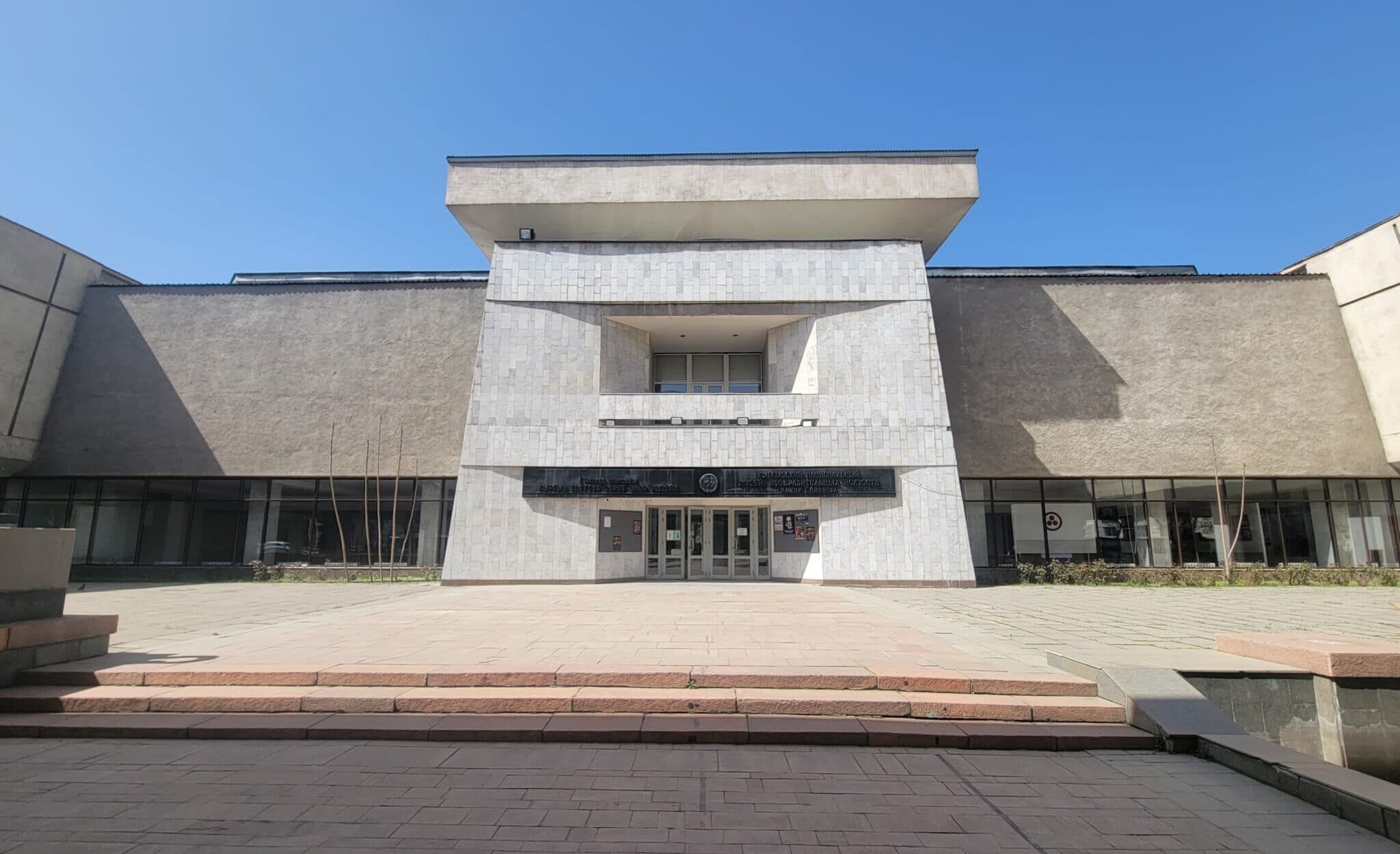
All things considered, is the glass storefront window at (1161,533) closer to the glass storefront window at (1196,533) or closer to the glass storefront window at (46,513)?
the glass storefront window at (1196,533)

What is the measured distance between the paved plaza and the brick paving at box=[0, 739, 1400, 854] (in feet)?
6.28

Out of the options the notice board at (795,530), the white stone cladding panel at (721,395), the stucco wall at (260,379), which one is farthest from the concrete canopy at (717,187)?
the notice board at (795,530)

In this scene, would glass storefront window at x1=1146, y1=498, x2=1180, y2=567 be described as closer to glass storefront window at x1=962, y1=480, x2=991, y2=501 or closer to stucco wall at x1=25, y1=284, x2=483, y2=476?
glass storefront window at x1=962, y1=480, x2=991, y2=501

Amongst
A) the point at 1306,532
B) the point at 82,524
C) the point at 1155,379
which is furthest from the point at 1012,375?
the point at 82,524

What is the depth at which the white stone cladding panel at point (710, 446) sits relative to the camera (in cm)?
1873

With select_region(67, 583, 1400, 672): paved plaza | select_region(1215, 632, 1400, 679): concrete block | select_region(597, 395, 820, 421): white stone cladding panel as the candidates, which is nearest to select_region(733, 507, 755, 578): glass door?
select_region(67, 583, 1400, 672): paved plaza

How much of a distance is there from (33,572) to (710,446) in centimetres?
1398

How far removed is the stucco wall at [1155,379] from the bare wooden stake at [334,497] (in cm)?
1955

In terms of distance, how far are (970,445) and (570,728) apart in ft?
60.7

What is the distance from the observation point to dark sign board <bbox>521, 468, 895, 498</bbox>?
1862cm

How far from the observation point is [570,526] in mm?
18609

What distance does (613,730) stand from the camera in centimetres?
536

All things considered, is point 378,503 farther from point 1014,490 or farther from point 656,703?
point 1014,490

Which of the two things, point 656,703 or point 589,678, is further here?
point 589,678
